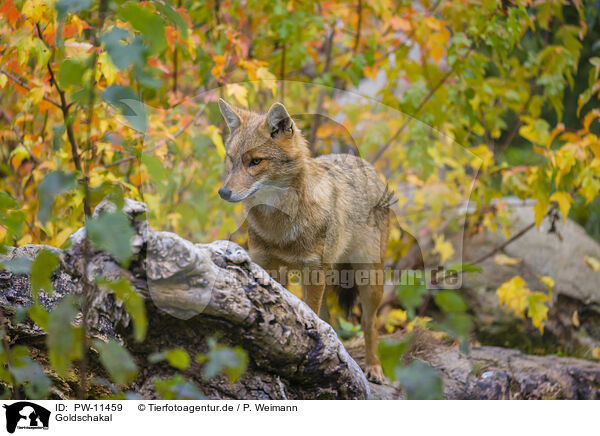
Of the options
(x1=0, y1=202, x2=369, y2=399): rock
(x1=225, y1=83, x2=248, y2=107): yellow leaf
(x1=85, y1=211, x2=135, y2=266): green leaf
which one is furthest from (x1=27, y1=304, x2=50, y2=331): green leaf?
(x1=225, y1=83, x2=248, y2=107): yellow leaf

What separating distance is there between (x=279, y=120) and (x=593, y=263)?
4.72m

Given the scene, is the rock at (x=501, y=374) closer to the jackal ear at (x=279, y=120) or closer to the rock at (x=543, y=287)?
the rock at (x=543, y=287)

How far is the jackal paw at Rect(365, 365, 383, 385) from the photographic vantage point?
315 cm

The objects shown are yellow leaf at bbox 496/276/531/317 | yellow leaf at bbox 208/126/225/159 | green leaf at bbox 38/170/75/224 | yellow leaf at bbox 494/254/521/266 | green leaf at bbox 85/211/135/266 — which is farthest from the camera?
yellow leaf at bbox 494/254/521/266

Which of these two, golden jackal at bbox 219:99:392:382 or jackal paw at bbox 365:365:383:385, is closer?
golden jackal at bbox 219:99:392:382

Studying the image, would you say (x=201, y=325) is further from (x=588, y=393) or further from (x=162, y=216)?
(x=588, y=393)

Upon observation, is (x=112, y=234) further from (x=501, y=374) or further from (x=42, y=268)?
(x=501, y=374)

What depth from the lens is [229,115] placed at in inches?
82.5

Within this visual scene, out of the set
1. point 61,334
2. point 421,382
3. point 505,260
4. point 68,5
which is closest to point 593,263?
point 505,260

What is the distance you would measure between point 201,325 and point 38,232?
149 cm

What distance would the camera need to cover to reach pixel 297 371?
93.7 inches

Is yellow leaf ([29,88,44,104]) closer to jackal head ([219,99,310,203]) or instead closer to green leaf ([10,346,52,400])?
jackal head ([219,99,310,203])

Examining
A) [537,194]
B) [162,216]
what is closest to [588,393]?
[537,194]

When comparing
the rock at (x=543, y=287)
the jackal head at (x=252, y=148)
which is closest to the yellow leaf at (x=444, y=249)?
the rock at (x=543, y=287)
